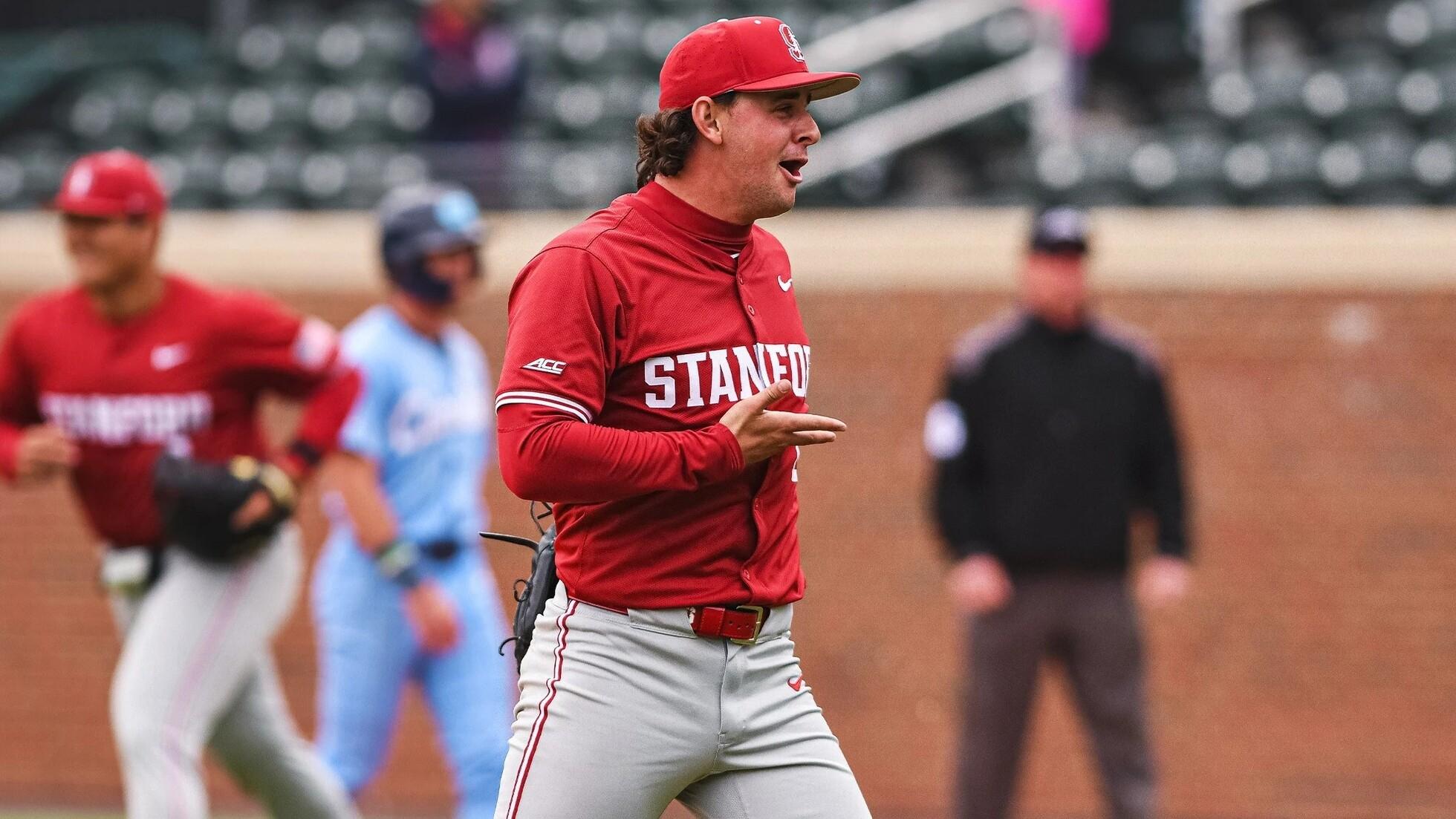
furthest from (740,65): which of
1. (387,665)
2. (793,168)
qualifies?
(387,665)

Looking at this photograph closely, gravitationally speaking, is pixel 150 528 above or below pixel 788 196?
below

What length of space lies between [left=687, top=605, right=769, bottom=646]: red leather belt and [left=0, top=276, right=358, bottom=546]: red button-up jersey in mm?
2609

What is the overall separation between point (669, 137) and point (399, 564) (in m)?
2.65

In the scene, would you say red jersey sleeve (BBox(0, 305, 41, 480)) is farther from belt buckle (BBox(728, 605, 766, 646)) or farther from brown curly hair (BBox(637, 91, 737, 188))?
belt buckle (BBox(728, 605, 766, 646))

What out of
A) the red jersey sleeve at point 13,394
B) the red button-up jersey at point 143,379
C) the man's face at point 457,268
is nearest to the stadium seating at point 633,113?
the man's face at point 457,268

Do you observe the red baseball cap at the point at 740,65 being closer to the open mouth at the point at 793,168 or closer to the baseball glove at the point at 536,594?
the open mouth at the point at 793,168

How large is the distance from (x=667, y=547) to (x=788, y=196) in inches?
27.2

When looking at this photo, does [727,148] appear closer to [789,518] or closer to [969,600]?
[789,518]

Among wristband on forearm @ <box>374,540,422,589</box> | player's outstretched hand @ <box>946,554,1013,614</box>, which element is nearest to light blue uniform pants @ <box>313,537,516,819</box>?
wristband on forearm @ <box>374,540,422,589</box>

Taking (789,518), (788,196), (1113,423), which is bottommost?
(1113,423)

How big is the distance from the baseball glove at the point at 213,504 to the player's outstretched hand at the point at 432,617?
Answer: 1.84 ft

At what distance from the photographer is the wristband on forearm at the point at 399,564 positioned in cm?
588

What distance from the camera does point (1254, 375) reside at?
877cm

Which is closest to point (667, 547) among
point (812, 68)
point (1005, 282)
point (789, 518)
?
point (789, 518)
